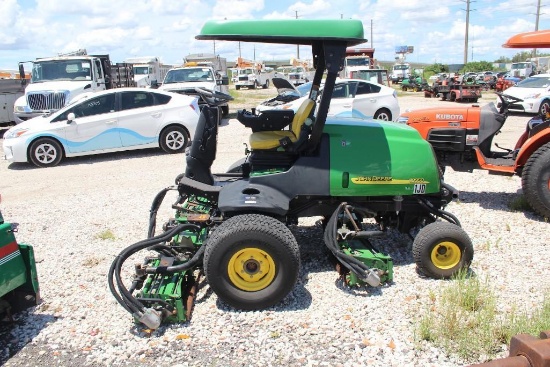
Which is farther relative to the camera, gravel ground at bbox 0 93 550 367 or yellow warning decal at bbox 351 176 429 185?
yellow warning decal at bbox 351 176 429 185

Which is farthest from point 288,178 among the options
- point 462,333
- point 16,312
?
point 16,312

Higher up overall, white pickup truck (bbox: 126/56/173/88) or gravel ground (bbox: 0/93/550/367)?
white pickup truck (bbox: 126/56/173/88)

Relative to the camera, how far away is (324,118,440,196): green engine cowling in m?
4.47

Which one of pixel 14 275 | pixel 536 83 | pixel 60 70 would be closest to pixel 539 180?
pixel 14 275

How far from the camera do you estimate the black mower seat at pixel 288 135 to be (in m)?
4.55

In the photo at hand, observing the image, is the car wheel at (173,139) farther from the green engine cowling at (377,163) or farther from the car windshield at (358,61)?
the car windshield at (358,61)

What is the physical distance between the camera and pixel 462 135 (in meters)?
6.79

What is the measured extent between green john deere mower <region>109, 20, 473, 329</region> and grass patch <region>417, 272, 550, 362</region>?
1.81 feet

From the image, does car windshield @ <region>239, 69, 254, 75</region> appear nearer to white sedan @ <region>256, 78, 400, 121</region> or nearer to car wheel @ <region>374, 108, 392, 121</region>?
white sedan @ <region>256, 78, 400, 121</region>

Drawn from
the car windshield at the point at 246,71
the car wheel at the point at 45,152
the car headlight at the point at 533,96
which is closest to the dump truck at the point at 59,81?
the car wheel at the point at 45,152

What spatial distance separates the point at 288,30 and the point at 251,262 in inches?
75.3

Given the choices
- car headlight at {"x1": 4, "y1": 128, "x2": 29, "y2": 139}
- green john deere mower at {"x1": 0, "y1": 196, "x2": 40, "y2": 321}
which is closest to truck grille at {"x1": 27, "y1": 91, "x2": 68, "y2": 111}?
car headlight at {"x1": 4, "y1": 128, "x2": 29, "y2": 139}

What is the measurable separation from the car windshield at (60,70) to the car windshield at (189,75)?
3211mm

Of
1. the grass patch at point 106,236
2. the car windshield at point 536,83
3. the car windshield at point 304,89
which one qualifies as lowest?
the grass patch at point 106,236
